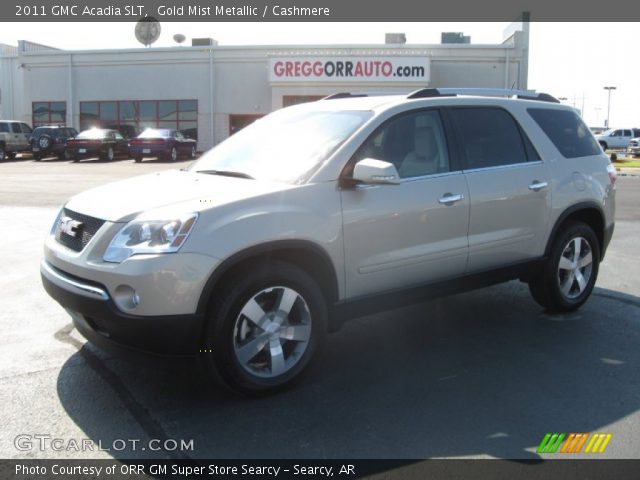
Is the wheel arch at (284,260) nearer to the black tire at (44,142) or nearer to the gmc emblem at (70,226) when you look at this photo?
the gmc emblem at (70,226)

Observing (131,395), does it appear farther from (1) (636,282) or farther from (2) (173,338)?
(1) (636,282)

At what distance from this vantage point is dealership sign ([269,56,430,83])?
31.8 meters

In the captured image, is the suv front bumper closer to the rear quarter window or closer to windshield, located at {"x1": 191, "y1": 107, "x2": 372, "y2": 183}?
windshield, located at {"x1": 191, "y1": 107, "x2": 372, "y2": 183}

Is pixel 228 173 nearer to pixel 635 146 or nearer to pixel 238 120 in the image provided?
pixel 238 120

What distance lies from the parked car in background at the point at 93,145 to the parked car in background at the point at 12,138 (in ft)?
10.7

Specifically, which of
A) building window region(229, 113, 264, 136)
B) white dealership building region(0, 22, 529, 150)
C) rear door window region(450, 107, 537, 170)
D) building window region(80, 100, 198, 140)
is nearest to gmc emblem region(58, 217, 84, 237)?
rear door window region(450, 107, 537, 170)

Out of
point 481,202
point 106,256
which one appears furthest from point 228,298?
point 481,202

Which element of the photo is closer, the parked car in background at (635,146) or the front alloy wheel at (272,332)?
the front alloy wheel at (272,332)

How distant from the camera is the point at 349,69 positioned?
32219 mm

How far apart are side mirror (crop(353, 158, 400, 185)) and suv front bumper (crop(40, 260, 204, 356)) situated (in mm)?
1316

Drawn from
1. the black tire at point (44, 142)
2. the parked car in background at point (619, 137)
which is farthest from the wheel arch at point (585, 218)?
the parked car in background at point (619, 137)

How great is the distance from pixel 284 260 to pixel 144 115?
33.4 metres

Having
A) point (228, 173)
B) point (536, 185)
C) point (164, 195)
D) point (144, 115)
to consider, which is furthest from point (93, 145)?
point (164, 195)

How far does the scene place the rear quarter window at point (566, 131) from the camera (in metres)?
5.58
